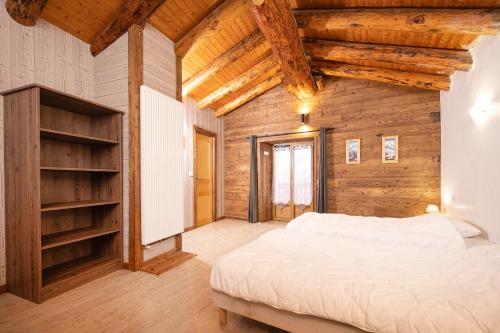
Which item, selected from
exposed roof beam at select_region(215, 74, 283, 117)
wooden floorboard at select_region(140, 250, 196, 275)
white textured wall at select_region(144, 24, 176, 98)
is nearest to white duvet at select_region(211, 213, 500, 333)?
wooden floorboard at select_region(140, 250, 196, 275)

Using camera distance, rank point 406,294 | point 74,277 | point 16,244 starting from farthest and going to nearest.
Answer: point 74,277 < point 16,244 < point 406,294

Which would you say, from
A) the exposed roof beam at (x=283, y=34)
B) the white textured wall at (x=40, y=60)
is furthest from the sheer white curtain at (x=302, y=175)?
the white textured wall at (x=40, y=60)

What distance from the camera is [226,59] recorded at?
12.5 ft

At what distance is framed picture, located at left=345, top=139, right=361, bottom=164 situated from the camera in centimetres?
436

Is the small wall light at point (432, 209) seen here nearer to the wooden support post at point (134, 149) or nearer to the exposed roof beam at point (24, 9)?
the wooden support post at point (134, 149)

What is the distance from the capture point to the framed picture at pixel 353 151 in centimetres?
436

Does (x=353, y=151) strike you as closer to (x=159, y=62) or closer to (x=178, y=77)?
(x=178, y=77)

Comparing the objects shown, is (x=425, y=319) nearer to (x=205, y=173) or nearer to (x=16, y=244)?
(x=16, y=244)

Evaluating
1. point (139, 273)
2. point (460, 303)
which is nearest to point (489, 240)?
point (460, 303)

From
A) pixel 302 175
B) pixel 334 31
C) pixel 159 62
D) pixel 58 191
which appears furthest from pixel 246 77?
pixel 58 191

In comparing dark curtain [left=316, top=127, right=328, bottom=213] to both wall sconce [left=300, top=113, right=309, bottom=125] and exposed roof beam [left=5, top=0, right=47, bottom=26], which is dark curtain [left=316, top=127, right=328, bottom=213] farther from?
exposed roof beam [left=5, top=0, right=47, bottom=26]

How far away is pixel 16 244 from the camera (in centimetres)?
206

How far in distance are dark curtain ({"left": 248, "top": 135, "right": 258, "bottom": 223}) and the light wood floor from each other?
8.68 ft

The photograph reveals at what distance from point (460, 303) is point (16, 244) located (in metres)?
3.11
